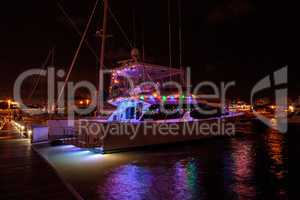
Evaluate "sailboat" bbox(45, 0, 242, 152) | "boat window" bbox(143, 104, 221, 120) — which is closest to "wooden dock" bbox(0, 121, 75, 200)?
"sailboat" bbox(45, 0, 242, 152)

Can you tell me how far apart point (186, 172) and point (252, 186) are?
8.19 feet

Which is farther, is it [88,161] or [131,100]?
[131,100]

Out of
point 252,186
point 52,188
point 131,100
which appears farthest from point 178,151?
point 52,188

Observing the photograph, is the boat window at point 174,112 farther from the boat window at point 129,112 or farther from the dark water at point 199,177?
the dark water at point 199,177

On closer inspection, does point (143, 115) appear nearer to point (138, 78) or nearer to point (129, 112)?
point (129, 112)

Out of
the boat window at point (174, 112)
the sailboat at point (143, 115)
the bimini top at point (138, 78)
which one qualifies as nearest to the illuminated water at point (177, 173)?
the sailboat at point (143, 115)

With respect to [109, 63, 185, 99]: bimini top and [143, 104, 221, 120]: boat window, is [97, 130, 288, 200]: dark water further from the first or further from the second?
[109, 63, 185, 99]: bimini top

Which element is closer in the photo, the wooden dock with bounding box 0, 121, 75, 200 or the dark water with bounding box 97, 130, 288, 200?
the wooden dock with bounding box 0, 121, 75, 200

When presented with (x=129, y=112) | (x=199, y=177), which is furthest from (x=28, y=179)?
(x=129, y=112)

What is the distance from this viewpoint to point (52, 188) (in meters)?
8.12

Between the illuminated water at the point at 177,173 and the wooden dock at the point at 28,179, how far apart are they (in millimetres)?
525

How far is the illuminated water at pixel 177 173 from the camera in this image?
26.1 feet

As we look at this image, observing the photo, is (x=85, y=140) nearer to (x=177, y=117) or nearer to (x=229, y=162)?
(x=177, y=117)

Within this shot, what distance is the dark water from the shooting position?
788 centimetres
